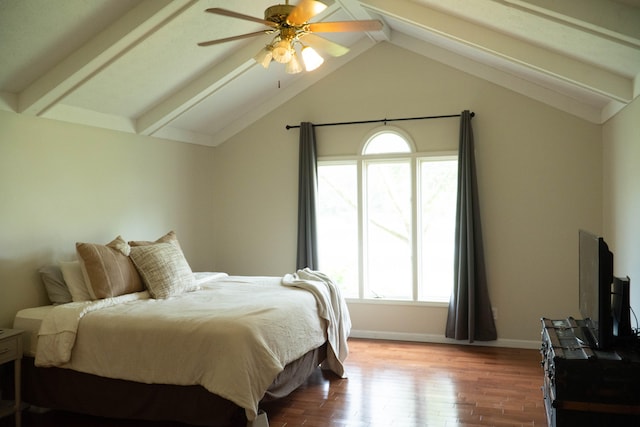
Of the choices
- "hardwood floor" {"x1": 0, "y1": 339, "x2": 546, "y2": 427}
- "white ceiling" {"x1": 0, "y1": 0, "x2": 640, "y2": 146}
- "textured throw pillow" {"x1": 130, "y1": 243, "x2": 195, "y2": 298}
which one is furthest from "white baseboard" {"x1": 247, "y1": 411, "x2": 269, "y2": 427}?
"white ceiling" {"x1": 0, "y1": 0, "x2": 640, "y2": 146}

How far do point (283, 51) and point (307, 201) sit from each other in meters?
2.80

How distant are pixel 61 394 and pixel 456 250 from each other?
3650mm

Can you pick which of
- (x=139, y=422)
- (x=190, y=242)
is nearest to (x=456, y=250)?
(x=190, y=242)

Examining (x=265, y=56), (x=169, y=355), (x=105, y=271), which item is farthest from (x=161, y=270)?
(x=265, y=56)

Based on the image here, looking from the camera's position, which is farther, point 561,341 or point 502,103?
point 502,103

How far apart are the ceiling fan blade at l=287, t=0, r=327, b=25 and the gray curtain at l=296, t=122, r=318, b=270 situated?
2.84 m

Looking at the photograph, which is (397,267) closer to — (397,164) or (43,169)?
(397,164)

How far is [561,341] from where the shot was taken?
121 inches

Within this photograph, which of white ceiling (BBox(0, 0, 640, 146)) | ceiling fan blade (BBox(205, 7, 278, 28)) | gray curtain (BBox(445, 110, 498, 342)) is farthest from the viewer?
gray curtain (BBox(445, 110, 498, 342))

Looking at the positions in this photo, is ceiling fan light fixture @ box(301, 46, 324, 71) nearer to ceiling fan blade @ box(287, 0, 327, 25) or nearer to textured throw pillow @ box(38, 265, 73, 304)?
ceiling fan blade @ box(287, 0, 327, 25)

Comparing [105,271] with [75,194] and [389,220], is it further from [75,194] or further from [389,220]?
[389,220]

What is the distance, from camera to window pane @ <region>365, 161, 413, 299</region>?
228 inches

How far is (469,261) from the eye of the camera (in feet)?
17.2

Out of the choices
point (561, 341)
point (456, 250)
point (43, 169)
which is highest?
point (43, 169)
